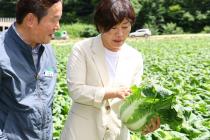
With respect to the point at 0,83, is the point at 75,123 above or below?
below

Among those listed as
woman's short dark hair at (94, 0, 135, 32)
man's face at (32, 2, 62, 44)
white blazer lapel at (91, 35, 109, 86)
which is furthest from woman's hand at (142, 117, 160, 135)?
man's face at (32, 2, 62, 44)

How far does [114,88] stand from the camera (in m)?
3.28

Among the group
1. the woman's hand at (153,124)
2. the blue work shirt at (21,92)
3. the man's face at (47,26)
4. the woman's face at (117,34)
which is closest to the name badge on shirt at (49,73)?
the blue work shirt at (21,92)

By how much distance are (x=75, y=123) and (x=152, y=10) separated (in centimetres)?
5742

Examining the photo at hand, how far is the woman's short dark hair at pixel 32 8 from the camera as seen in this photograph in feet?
9.49

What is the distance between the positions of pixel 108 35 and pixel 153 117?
597 millimetres

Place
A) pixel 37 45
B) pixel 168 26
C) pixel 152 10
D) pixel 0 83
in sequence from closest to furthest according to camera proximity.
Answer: pixel 0 83
pixel 37 45
pixel 168 26
pixel 152 10

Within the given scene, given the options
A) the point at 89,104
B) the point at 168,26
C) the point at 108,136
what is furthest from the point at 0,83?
the point at 168,26

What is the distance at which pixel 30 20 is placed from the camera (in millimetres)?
2912

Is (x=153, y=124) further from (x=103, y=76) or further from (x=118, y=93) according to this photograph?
(x=103, y=76)

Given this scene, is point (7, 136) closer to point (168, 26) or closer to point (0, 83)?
point (0, 83)

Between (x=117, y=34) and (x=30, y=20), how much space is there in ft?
2.11

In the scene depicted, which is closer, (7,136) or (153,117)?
(7,136)

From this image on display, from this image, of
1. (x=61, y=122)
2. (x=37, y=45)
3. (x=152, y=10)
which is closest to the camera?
(x=37, y=45)
